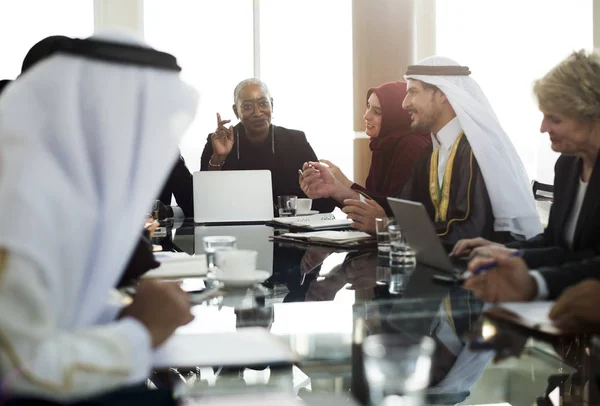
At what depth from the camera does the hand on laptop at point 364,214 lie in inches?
127

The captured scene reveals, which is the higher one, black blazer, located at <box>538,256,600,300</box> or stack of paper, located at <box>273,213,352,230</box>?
black blazer, located at <box>538,256,600,300</box>

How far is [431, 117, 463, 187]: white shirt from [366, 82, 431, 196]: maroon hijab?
36.0 inches

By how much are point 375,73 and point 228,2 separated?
5.48 ft

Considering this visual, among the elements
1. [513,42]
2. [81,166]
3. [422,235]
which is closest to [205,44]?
[513,42]

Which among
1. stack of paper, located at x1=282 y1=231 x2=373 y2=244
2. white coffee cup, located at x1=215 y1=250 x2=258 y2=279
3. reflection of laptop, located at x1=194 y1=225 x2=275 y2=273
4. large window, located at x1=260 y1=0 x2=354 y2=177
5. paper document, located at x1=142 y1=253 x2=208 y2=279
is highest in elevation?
large window, located at x1=260 y1=0 x2=354 y2=177

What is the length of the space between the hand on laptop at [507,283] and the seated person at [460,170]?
1.10 metres

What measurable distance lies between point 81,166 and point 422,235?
144 centimetres

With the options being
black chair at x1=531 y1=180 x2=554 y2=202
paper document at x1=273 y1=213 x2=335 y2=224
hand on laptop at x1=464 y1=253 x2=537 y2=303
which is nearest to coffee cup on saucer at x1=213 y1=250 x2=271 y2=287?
hand on laptop at x1=464 y1=253 x2=537 y2=303

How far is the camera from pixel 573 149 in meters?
2.28

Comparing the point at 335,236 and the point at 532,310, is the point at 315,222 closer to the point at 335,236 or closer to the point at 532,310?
the point at 335,236

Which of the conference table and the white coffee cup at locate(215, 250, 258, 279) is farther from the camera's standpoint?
the white coffee cup at locate(215, 250, 258, 279)

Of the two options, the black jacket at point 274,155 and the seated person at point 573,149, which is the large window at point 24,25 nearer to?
the black jacket at point 274,155

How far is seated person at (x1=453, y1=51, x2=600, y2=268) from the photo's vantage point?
2115 millimetres

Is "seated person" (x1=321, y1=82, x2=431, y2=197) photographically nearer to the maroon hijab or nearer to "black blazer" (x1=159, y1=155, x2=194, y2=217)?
the maroon hijab
